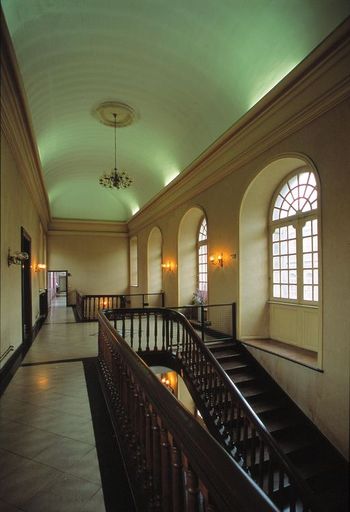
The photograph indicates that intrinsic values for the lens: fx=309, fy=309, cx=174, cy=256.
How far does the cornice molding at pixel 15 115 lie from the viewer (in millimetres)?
3770

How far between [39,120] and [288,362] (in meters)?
6.86

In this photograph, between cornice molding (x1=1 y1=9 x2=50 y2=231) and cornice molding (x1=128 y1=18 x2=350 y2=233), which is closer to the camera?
cornice molding (x1=1 y1=9 x2=50 y2=231)


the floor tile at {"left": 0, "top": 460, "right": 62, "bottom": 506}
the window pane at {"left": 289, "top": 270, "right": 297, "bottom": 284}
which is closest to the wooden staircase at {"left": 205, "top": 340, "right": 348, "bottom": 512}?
the window pane at {"left": 289, "top": 270, "right": 297, "bottom": 284}

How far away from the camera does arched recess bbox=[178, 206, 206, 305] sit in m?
10.1

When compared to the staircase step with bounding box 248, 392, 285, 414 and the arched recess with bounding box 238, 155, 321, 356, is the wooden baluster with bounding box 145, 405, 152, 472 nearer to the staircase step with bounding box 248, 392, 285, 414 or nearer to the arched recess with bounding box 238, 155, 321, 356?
the staircase step with bounding box 248, 392, 285, 414

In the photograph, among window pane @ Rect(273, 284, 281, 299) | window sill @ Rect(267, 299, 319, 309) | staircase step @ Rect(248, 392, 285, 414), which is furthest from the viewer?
window pane @ Rect(273, 284, 281, 299)

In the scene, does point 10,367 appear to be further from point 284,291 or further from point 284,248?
point 284,248

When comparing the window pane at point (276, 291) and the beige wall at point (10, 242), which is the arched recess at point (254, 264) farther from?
the beige wall at point (10, 242)

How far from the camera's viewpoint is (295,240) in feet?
20.5

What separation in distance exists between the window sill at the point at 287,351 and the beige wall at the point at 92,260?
11287mm

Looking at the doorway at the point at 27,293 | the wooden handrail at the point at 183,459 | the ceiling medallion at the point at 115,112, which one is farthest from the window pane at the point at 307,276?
the doorway at the point at 27,293

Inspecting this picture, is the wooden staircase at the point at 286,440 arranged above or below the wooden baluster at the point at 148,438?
below

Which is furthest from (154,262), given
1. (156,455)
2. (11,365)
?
(156,455)

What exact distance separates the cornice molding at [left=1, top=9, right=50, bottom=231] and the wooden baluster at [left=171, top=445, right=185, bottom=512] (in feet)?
14.0
